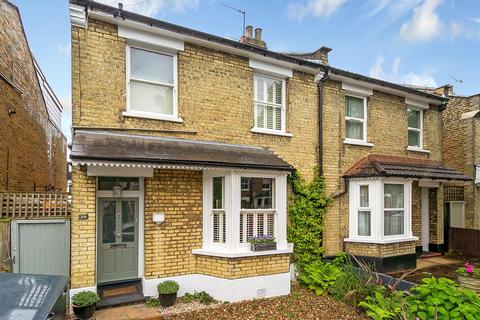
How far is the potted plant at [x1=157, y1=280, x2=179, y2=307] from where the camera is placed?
260 inches

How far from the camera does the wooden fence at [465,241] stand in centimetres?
1198

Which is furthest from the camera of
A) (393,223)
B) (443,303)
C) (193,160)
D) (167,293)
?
(393,223)

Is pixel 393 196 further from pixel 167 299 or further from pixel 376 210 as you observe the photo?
pixel 167 299

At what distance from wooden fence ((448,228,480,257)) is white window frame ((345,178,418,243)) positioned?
4.10m

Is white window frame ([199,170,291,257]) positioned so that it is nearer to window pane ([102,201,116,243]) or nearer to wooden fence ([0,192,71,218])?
window pane ([102,201,116,243])

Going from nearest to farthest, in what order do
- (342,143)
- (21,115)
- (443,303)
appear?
(443,303) → (342,143) → (21,115)

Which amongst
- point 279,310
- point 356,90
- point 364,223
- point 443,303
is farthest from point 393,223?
point 279,310

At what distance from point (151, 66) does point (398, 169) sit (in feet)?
26.1

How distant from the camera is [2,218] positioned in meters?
6.40

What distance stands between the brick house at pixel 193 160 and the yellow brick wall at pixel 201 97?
0.03 meters

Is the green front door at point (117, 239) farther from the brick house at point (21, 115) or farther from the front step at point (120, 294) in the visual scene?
the brick house at point (21, 115)

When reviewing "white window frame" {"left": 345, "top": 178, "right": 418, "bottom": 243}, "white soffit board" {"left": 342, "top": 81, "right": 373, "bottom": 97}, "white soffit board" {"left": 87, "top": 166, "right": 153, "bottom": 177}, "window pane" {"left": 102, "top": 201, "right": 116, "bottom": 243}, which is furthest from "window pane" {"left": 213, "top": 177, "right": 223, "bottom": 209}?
"white soffit board" {"left": 342, "top": 81, "right": 373, "bottom": 97}

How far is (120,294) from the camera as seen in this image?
6.84 meters

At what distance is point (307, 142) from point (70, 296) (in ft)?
23.7
